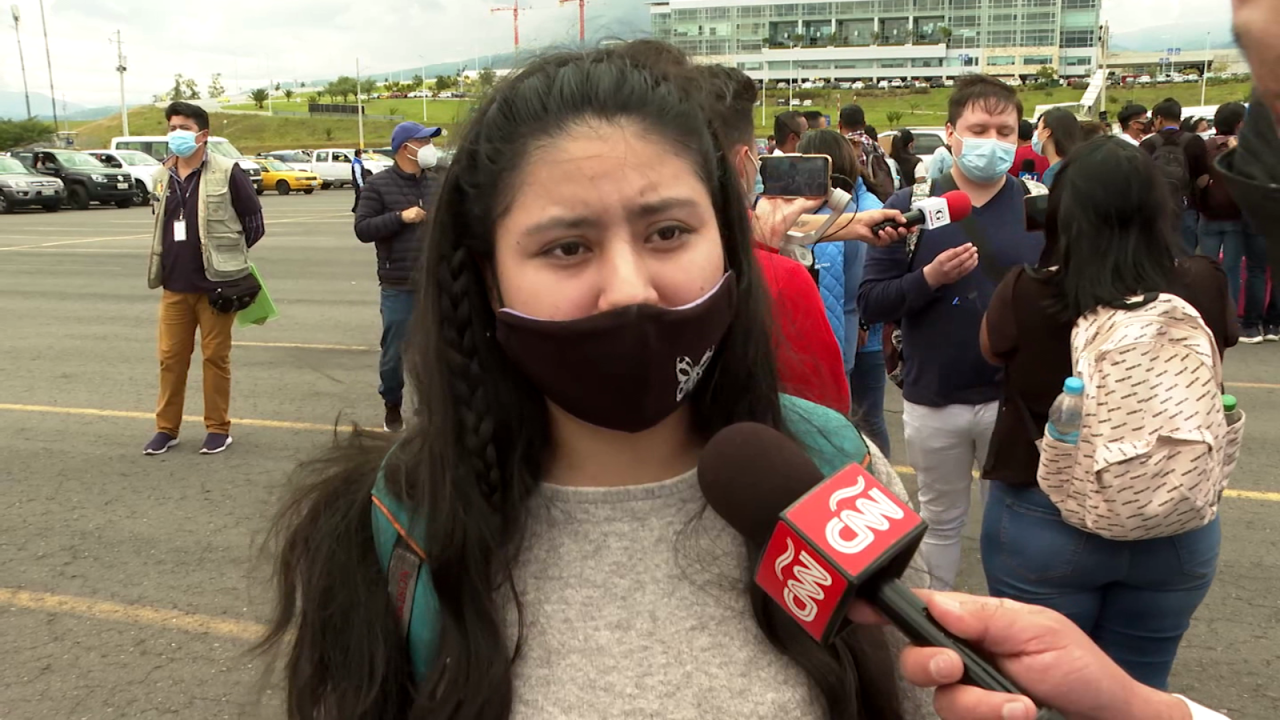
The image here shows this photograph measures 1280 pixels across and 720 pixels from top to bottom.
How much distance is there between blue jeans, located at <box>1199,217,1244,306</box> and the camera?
28.7ft

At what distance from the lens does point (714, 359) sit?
1.62 metres

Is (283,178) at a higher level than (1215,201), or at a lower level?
lower

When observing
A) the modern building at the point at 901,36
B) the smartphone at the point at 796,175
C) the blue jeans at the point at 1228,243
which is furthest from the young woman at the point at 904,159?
the modern building at the point at 901,36

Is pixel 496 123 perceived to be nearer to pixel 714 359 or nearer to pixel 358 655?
pixel 714 359

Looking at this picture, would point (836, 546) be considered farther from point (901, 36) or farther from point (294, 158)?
point (901, 36)

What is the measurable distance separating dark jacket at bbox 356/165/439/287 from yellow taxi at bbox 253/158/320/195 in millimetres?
32407

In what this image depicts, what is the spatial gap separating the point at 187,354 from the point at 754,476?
5642 mm

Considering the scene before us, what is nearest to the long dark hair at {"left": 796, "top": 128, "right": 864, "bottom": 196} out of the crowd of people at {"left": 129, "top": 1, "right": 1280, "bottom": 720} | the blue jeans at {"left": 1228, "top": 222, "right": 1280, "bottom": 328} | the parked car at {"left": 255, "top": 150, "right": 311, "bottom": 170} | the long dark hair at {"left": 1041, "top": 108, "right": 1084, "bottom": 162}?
the long dark hair at {"left": 1041, "top": 108, "right": 1084, "bottom": 162}

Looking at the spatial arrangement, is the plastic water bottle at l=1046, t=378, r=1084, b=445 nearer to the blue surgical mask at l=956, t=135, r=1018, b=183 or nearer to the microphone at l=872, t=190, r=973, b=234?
the microphone at l=872, t=190, r=973, b=234

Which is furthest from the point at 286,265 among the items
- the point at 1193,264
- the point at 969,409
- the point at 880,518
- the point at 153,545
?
the point at 880,518

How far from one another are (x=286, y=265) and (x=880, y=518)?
1487 cm

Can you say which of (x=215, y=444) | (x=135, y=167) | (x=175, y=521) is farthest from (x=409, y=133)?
(x=135, y=167)

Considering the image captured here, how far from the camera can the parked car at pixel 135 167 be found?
98.1ft

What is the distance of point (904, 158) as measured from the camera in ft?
38.0
